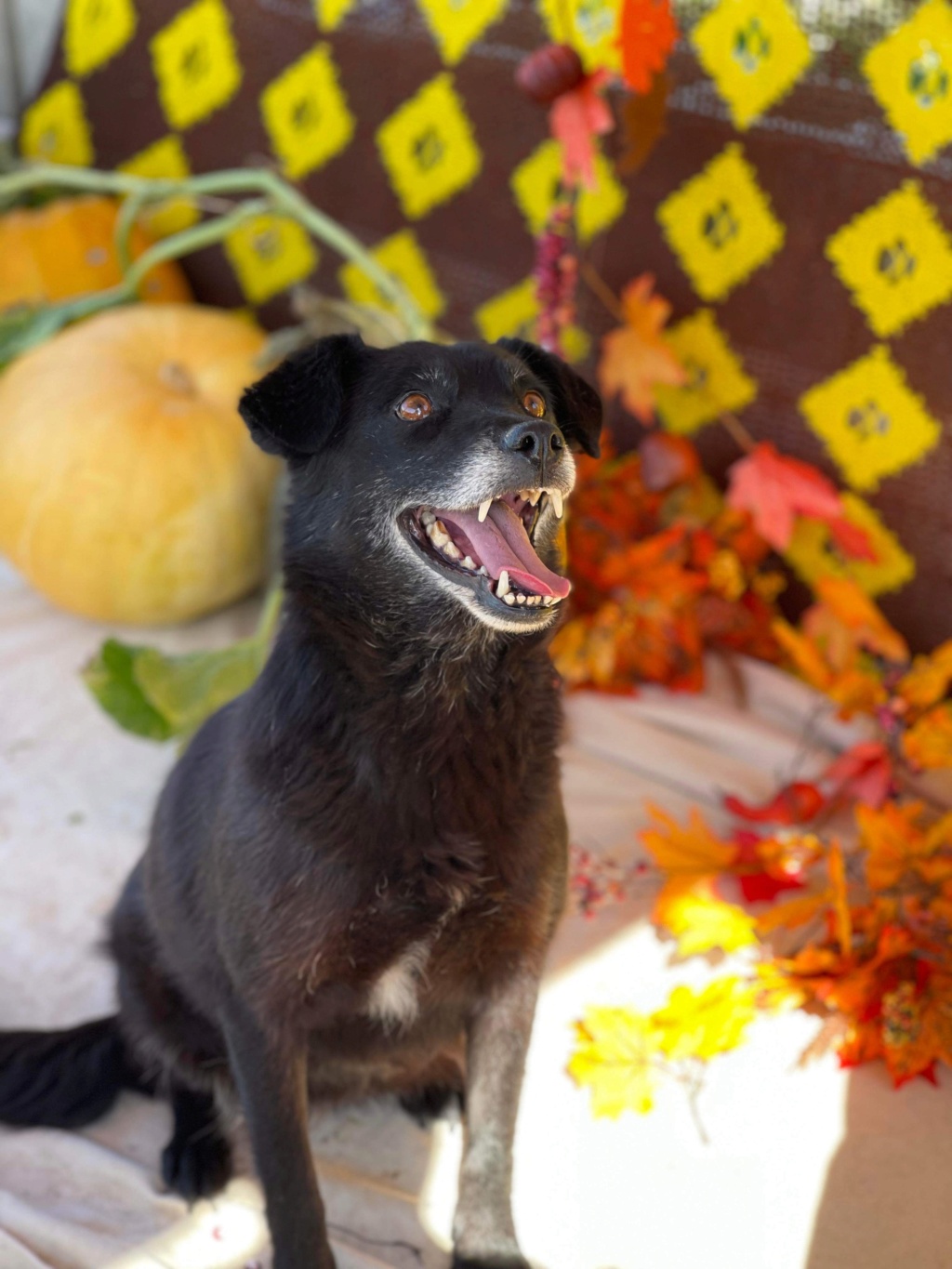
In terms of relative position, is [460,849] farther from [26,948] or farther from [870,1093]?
[26,948]

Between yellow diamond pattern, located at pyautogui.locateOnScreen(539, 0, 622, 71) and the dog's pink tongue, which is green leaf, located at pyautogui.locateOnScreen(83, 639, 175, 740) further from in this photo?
yellow diamond pattern, located at pyautogui.locateOnScreen(539, 0, 622, 71)

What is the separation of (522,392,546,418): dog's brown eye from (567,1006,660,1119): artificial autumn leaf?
3.29ft

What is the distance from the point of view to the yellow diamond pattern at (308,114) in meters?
3.36

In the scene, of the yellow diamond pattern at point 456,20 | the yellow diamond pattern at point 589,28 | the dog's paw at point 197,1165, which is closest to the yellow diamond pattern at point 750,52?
the yellow diamond pattern at point 589,28

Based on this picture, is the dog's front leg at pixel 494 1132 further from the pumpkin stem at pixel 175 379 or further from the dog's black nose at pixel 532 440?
the pumpkin stem at pixel 175 379

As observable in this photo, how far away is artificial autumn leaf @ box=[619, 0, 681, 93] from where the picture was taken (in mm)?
2221

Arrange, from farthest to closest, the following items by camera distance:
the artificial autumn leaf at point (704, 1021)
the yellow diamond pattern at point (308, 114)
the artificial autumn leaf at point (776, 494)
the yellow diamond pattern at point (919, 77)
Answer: the yellow diamond pattern at point (308, 114) → the artificial autumn leaf at point (776, 494) → the yellow diamond pattern at point (919, 77) → the artificial autumn leaf at point (704, 1021)

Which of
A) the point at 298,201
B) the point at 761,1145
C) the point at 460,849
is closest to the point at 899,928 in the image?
the point at 761,1145

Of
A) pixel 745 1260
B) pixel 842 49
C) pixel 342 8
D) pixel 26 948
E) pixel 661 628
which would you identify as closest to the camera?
pixel 745 1260

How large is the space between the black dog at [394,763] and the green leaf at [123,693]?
97 centimetres

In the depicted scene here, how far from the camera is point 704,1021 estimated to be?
196 centimetres

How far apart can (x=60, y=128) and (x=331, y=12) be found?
43.1 inches

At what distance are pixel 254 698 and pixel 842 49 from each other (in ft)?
6.79

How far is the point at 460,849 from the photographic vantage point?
1458mm
